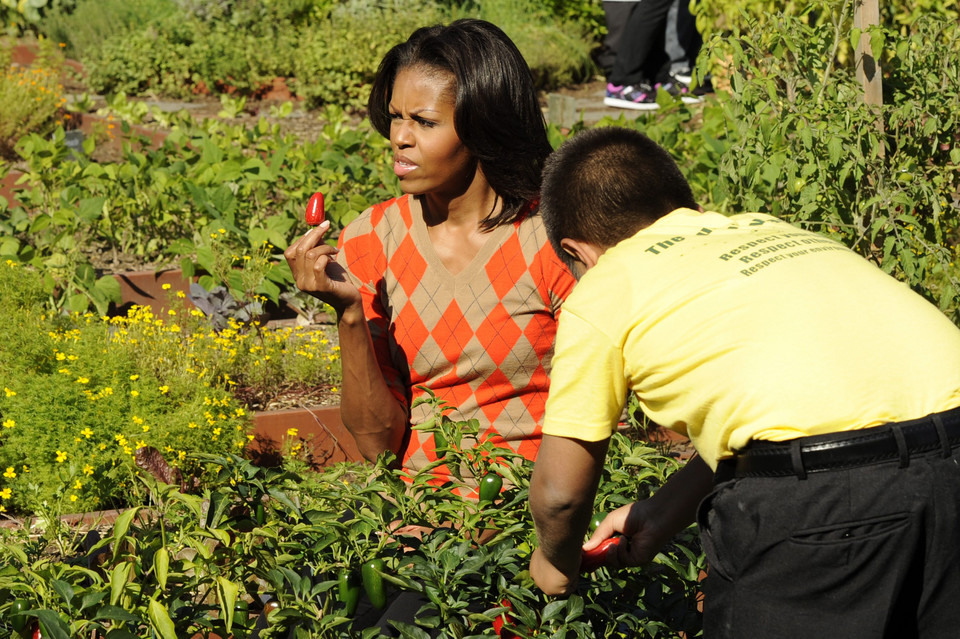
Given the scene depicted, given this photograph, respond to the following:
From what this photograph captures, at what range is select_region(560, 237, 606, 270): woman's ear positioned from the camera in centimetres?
185

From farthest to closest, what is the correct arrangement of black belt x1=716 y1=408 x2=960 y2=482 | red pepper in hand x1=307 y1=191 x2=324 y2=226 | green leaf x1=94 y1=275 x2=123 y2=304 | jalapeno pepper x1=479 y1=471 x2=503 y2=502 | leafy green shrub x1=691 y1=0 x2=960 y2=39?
1. leafy green shrub x1=691 y1=0 x2=960 y2=39
2. green leaf x1=94 y1=275 x2=123 y2=304
3. red pepper in hand x1=307 y1=191 x2=324 y2=226
4. jalapeno pepper x1=479 y1=471 x2=503 y2=502
5. black belt x1=716 y1=408 x2=960 y2=482

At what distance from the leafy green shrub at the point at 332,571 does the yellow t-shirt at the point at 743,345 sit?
379 millimetres

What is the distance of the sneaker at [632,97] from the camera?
8.16m

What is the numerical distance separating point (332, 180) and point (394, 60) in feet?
6.92

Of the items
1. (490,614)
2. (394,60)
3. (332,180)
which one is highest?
(394,60)

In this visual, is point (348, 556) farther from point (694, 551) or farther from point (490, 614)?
point (694, 551)

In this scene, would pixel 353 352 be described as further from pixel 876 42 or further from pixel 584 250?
pixel 876 42

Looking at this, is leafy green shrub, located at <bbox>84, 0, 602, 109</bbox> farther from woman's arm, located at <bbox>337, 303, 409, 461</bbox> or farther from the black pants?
woman's arm, located at <bbox>337, 303, 409, 461</bbox>

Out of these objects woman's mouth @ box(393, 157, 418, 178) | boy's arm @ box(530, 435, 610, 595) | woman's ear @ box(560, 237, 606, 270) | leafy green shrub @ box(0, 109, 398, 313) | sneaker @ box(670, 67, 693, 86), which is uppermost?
woman's ear @ box(560, 237, 606, 270)

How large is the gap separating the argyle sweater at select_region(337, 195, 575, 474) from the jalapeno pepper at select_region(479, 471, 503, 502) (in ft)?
1.69

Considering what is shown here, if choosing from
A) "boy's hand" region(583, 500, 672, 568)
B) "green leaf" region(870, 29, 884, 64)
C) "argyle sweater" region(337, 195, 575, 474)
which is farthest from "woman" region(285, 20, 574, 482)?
"green leaf" region(870, 29, 884, 64)

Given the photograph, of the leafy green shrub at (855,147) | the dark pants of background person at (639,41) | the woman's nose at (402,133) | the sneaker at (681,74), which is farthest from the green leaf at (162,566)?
the sneaker at (681,74)

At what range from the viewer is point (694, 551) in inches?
89.0

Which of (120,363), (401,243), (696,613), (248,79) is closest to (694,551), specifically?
(696,613)
